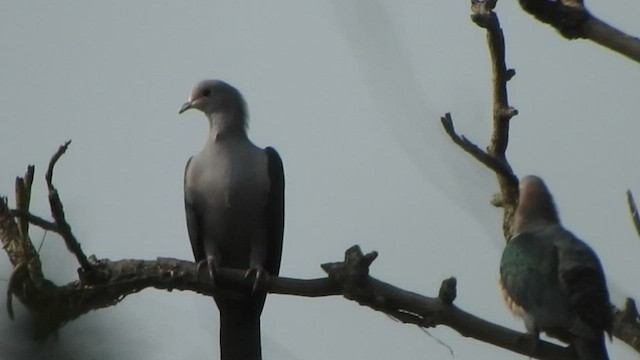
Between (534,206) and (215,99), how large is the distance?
87.3 inches

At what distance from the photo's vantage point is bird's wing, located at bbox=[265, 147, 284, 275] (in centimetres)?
647

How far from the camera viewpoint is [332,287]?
446 centimetres

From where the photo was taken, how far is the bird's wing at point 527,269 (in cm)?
500

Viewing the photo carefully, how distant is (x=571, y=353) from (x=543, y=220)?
0.92m

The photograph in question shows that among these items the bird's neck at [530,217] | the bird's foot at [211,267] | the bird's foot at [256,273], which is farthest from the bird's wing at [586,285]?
the bird's foot at [211,267]

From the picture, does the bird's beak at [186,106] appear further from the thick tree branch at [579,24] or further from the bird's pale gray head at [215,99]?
the thick tree branch at [579,24]

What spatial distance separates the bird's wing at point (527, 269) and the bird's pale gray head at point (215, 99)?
2.22 m

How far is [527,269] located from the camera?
5.02 meters

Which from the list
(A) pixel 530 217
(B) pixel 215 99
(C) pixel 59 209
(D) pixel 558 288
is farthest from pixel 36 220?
(B) pixel 215 99

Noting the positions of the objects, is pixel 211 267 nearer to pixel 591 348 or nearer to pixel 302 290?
pixel 302 290

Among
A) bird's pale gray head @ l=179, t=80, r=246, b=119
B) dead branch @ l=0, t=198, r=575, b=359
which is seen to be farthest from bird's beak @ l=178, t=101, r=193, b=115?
dead branch @ l=0, t=198, r=575, b=359

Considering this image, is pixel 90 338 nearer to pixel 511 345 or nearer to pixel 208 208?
pixel 511 345

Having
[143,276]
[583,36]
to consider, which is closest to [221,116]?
[143,276]

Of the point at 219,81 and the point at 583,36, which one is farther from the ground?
the point at 219,81
